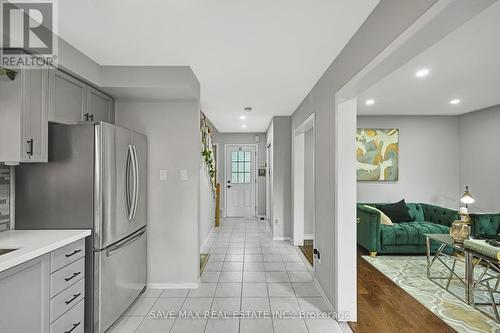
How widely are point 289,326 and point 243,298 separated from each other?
0.66 meters

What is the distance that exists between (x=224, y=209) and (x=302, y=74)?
5.34 m

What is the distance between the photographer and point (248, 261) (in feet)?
12.6

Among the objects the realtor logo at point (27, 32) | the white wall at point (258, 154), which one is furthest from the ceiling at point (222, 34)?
the white wall at point (258, 154)

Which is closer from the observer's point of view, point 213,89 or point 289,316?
point 289,316

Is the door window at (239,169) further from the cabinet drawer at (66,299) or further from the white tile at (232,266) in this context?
the cabinet drawer at (66,299)

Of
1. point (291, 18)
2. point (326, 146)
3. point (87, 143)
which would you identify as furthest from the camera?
point (326, 146)

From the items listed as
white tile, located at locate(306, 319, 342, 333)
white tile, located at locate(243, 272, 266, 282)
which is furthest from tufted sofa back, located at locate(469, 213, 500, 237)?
white tile, located at locate(243, 272, 266, 282)

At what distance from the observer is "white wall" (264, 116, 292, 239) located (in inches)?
199

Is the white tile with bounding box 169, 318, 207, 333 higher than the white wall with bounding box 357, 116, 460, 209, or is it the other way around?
the white wall with bounding box 357, 116, 460, 209

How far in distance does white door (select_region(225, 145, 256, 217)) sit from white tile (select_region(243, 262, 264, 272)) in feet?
12.0

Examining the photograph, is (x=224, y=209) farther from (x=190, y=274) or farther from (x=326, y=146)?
(x=326, y=146)

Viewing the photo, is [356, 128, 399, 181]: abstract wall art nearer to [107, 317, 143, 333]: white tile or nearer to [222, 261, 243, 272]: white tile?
[222, 261, 243, 272]: white tile

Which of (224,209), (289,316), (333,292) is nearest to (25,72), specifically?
(289,316)

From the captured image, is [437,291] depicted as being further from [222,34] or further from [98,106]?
[98,106]
